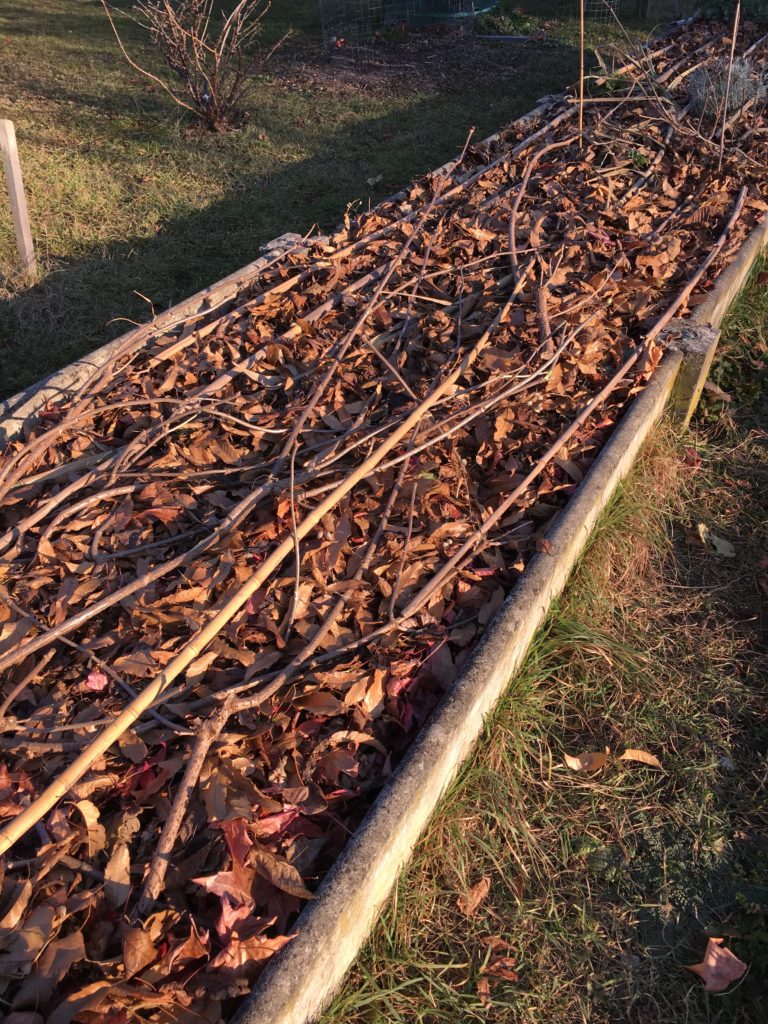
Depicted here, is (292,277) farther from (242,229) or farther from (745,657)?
(745,657)

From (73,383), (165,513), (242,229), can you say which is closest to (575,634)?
(165,513)

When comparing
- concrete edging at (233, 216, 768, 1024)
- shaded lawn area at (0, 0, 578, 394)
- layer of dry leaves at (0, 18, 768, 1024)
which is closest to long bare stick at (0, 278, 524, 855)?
layer of dry leaves at (0, 18, 768, 1024)

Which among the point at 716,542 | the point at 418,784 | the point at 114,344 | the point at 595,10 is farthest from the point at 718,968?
the point at 595,10

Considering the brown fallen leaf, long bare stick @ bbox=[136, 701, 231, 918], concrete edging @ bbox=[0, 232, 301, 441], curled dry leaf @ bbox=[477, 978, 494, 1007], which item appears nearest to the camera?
the brown fallen leaf

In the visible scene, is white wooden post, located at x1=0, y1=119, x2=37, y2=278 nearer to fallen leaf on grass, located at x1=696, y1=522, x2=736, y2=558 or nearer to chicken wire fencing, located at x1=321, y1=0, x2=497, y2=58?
fallen leaf on grass, located at x1=696, y1=522, x2=736, y2=558

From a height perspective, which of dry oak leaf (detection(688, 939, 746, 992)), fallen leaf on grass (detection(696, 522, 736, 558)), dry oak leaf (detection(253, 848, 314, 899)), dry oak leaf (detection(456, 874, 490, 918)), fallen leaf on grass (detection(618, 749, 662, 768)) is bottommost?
dry oak leaf (detection(688, 939, 746, 992))

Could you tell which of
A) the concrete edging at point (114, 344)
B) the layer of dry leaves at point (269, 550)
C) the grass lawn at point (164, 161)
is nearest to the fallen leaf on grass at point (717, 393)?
the layer of dry leaves at point (269, 550)

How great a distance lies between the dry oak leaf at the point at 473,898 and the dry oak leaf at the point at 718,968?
0.55 meters

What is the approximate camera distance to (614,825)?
92.2 inches

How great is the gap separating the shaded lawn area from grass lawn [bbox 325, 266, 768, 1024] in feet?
8.00

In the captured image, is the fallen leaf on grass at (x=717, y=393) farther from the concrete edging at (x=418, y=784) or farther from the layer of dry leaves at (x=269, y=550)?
the concrete edging at (x=418, y=784)

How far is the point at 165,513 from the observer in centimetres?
266

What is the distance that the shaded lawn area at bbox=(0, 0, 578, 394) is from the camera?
5098 mm

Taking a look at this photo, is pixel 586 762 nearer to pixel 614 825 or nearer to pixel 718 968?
pixel 614 825
